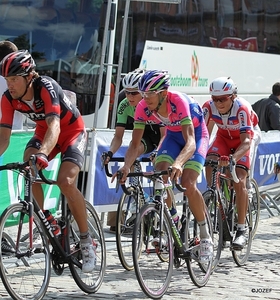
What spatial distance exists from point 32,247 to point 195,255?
5.98 feet

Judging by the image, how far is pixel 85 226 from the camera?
23.4 ft

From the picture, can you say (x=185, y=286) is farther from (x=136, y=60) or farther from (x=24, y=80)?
(x=136, y=60)

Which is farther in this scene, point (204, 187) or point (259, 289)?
point (204, 187)

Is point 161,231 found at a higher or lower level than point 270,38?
lower

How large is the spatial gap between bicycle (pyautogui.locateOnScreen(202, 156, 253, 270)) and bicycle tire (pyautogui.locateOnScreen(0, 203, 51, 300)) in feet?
6.91

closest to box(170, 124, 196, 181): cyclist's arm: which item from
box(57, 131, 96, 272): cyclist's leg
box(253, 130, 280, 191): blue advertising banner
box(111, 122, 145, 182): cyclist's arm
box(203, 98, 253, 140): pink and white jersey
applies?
box(111, 122, 145, 182): cyclist's arm

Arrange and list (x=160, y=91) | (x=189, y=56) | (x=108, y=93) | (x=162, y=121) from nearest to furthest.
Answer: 1. (x=160, y=91)
2. (x=162, y=121)
3. (x=108, y=93)
4. (x=189, y=56)

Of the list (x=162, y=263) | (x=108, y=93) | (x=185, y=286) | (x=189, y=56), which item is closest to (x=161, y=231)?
(x=162, y=263)

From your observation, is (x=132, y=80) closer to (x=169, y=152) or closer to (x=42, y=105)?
(x=169, y=152)

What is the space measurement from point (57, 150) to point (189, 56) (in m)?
10.5

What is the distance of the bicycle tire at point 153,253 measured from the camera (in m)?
7.01

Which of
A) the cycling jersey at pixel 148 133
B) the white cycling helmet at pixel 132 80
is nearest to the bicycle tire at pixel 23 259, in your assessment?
the white cycling helmet at pixel 132 80

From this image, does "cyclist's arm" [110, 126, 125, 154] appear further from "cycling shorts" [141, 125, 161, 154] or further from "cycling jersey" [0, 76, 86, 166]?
"cycling jersey" [0, 76, 86, 166]

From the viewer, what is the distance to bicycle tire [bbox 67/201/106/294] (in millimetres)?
7078
